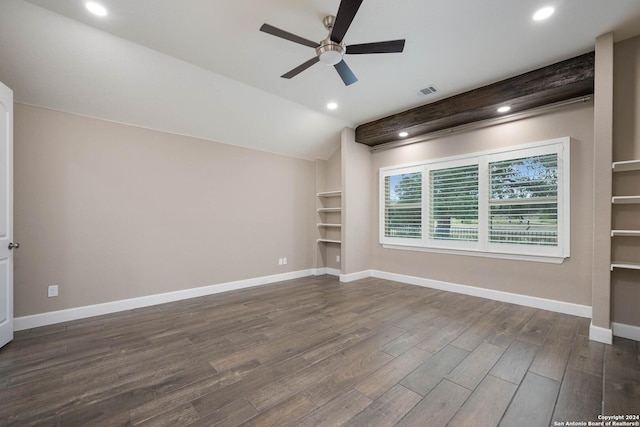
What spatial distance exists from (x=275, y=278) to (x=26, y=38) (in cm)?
444

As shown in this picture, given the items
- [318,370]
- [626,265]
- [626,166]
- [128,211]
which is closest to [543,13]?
[626,166]

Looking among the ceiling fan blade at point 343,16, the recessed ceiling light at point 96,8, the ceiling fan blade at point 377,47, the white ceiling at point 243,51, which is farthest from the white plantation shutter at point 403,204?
the recessed ceiling light at point 96,8

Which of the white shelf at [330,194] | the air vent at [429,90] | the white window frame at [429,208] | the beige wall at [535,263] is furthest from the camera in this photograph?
the white shelf at [330,194]

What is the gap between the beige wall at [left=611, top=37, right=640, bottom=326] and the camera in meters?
2.70

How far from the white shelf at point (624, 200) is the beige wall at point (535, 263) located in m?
0.44

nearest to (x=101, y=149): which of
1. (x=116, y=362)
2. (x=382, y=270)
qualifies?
(x=116, y=362)

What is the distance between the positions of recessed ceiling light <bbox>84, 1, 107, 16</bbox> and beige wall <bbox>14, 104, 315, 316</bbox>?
152cm

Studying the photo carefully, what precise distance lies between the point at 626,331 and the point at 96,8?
19.6ft

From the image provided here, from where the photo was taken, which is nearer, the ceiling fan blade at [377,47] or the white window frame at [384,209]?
the ceiling fan blade at [377,47]

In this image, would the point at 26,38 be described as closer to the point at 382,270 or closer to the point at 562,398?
the point at 562,398

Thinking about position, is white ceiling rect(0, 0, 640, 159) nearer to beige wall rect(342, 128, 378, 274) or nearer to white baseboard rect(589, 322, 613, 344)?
beige wall rect(342, 128, 378, 274)

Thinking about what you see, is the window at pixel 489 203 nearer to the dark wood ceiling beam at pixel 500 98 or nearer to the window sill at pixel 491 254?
the window sill at pixel 491 254

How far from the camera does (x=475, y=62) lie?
10.2 feet

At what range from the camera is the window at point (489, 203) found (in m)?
3.41
